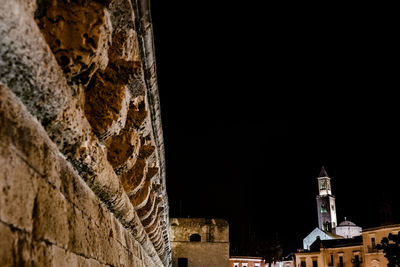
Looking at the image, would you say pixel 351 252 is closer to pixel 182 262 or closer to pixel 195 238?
pixel 195 238

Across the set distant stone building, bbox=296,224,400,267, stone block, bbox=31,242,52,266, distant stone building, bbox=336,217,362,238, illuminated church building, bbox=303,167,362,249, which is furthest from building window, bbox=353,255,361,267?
stone block, bbox=31,242,52,266

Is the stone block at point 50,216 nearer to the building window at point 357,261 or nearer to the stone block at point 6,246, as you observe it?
Answer: the stone block at point 6,246

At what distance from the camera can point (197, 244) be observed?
3002 centimetres

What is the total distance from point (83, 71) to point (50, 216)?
616mm

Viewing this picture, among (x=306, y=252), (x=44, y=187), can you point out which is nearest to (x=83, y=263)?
(x=44, y=187)

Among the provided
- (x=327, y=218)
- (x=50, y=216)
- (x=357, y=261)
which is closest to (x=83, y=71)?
(x=50, y=216)

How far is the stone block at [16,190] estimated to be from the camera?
4.27 ft

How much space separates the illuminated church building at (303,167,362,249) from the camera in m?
77.8

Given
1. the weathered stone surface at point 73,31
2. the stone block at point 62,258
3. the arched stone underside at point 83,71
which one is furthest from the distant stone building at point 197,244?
the weathered stone surface at point 73,31

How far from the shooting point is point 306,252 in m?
56.8

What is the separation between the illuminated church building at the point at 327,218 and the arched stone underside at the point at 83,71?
3073 inches

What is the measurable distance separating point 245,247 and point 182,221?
3743 centimetres

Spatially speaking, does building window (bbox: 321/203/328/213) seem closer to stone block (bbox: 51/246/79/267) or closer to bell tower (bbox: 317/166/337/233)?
bell tower (bbox: 317/166/337/233)

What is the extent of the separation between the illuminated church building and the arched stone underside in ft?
256
